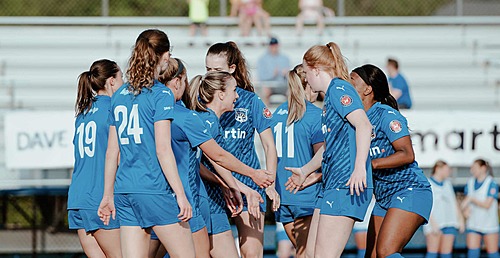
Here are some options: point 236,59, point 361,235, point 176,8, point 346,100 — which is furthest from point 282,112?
point 176,8

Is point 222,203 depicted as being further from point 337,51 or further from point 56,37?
point 56,37

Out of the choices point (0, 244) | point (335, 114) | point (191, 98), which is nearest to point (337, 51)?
point (335, 114)

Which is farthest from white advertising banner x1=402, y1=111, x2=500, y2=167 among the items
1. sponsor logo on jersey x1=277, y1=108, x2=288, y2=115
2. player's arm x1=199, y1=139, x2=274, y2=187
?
player's arm x1=199, y1=139, x2=274, y2=187

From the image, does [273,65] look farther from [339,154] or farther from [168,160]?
[168,160]

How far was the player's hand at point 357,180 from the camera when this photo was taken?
5941 mm

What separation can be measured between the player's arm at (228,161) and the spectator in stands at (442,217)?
6849 millimetres

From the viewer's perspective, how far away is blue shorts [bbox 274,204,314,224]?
24.5ft

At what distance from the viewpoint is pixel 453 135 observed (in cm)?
1288

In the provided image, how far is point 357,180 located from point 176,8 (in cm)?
1811

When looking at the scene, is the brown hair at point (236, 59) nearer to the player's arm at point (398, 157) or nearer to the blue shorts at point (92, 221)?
the player's arm at point (398, 157)

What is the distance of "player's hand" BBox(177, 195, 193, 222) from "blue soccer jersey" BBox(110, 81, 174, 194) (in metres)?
0.15

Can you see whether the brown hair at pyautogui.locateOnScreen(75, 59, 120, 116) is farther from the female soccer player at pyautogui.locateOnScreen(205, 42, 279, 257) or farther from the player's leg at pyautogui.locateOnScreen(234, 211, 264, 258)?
the player's leg at pyautogui.locateOnScreen(234, 211, 264, 258)

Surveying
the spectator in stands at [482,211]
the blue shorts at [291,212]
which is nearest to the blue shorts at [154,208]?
the blue shorts at [291,212]

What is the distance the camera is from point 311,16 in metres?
17.3
